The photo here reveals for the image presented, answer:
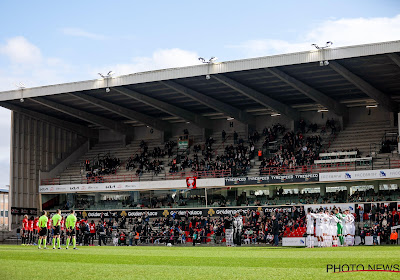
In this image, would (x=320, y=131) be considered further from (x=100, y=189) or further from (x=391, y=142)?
(x=100, y=189)

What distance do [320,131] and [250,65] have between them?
11787 mm

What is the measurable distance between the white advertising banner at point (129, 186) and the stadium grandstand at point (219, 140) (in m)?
0.09

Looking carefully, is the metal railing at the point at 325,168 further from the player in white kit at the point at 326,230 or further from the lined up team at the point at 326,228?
the player in white kit at the point at 326,230

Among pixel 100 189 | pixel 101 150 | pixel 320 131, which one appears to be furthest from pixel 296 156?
pixel 101 150

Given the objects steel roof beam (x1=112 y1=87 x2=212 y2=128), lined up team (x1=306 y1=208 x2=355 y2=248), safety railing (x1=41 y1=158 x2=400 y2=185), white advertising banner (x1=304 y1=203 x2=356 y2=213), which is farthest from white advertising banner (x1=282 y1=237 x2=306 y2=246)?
steel roof beam (x1=112 y1=87 x2=212 y2=128)

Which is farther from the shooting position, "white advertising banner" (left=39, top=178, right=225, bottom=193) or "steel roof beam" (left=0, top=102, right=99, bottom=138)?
"steel roof beam" (left=0, top=102, right=99, bottom=138)

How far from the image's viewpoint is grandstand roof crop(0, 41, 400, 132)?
126 feet

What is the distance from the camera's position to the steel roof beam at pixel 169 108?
151ft

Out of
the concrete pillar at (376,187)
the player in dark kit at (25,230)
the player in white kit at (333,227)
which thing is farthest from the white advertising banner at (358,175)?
the player in dark kit at (25,230)

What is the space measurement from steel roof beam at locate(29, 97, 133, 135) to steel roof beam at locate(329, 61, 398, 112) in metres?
23.9

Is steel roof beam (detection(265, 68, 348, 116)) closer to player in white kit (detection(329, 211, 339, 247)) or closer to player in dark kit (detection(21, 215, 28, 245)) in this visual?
player in white kit (detection(329, 211, 339, 247))

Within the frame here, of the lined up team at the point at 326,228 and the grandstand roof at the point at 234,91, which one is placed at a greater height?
the grandstand roof at the point at 234,91

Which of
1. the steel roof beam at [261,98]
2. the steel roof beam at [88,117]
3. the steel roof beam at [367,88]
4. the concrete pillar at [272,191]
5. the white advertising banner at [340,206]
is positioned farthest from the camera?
the steel roof beam at [88,117]

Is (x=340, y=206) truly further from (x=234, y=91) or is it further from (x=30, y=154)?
(x=30, y=154)
